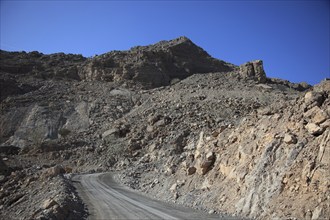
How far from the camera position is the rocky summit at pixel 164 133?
13273mm

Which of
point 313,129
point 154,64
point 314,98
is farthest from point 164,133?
point 154,64

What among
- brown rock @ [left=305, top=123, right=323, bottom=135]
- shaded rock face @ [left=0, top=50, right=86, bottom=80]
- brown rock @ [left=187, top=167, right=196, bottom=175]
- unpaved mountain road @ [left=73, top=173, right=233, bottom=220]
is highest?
shaded rock face @ [left=0, top=50, right=86, bottom=80]

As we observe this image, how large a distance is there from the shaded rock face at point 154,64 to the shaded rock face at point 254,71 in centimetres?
1813

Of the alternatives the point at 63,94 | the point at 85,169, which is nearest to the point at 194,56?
the point at 63,94

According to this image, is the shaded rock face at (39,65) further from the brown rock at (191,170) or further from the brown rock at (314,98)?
the brown rock at (314,98)

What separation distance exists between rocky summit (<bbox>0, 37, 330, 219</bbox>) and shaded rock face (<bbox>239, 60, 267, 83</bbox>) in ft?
0.63

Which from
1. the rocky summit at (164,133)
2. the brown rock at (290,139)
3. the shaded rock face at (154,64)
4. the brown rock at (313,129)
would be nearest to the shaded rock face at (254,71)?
the rocky summit at (164,133)

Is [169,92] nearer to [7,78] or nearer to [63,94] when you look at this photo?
[63,94]

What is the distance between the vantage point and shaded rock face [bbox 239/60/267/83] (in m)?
63.4

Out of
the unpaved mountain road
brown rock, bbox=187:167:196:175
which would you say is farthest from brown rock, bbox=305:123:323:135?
brown rock, bbox=187:167:196:175

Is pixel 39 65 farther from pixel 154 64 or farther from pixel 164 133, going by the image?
pixel 164 133

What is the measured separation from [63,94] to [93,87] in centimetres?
676

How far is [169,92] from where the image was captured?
63250 mm

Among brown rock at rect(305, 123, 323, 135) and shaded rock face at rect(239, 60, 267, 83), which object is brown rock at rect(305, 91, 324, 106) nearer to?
brown rock at rect(305, 123, 323, 135)
